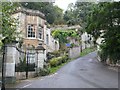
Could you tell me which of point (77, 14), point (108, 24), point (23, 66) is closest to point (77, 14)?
point (77, 14)

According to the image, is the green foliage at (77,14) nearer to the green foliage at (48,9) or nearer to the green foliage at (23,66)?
the green foliage at (48,9)

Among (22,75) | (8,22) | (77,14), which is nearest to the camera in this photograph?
(8,22)

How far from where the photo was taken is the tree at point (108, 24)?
19.6 meters

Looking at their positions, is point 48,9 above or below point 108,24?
above

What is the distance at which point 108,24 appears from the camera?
20.6m

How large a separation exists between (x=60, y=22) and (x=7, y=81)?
37.1 m

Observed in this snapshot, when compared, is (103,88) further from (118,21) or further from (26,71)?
(118,21)

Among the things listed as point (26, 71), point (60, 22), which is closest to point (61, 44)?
point (60, 22)

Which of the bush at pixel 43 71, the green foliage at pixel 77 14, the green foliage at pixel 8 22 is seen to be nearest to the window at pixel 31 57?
the bush at pixel 43 71

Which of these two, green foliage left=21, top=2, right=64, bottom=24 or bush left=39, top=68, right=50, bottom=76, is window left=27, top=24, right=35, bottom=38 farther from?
bush left=39, top=68, right=50, bottom=76

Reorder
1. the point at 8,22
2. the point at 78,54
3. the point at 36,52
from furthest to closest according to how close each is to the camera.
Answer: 1. the point at 78,54
2. the point at 36,52
3. the point at 8,22

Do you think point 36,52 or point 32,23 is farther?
point 32,23

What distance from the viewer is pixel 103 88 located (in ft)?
40.4

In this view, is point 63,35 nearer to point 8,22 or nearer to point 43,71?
point 43,71
